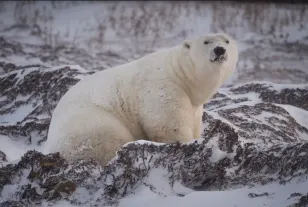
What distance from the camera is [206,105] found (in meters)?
9.28

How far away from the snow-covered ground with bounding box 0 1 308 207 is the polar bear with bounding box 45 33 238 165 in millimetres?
492

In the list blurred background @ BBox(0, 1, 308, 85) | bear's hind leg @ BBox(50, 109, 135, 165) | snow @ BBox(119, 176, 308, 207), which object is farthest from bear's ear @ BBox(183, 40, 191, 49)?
blurred background @ BBox(0, 1, 308, 85)

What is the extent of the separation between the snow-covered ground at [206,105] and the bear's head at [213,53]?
583mm

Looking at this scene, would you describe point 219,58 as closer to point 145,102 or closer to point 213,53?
point 213,53

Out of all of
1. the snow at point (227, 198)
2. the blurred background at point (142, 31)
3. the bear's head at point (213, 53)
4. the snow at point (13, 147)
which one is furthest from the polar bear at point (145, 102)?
the blurred background at point (142, 31)

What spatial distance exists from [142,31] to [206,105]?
10.5m

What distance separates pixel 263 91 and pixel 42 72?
4.00 meters

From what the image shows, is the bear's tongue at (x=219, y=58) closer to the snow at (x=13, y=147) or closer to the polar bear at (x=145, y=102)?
the polar bear at (x=145, y=102)

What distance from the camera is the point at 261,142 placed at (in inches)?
280

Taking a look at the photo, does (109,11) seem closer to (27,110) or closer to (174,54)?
(27,110)

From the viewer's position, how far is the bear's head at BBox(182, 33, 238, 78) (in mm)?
5611

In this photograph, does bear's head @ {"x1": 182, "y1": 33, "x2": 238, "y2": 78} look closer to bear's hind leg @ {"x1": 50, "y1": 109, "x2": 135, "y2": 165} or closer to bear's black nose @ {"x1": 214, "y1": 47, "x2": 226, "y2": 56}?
bear's black nose @ {"x1": 214, "y1": 47, "x2": 226, "y2": 56}

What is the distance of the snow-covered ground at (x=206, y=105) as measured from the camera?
4492 mm

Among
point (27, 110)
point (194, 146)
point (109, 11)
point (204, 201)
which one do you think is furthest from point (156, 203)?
point (109, 11)
